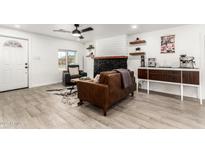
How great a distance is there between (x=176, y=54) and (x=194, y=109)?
6.55 feet

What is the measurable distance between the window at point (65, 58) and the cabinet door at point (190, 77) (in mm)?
5524

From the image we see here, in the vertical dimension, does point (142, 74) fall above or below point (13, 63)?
below

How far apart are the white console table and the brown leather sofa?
1.64 m

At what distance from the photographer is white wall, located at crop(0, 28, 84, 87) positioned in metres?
4.96

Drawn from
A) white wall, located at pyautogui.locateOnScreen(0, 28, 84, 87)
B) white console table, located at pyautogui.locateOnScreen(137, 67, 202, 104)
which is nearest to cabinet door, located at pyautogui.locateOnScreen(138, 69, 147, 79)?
white console table, located at pyautogui.locateOnScreen(137, 67, 202, 104)

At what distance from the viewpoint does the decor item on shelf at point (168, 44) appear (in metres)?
4.09

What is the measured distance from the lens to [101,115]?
8.27 ft

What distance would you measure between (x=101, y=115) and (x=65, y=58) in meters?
5.01

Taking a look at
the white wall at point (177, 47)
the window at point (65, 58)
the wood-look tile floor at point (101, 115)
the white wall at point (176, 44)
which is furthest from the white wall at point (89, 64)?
the wood-look tile floor at point (101, 115)

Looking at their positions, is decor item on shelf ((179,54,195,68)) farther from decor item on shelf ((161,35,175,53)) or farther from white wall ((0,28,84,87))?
white wall ((0,28,84,87))

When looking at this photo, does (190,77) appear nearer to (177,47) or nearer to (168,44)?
(177,47)

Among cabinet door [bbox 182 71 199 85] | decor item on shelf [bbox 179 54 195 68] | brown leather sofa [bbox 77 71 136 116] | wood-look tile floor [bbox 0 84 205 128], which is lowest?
wood-look tile floor [bbox 0 84 205 128]

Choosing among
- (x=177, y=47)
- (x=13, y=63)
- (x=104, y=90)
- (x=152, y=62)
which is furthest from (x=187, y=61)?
(x=13, y=63)

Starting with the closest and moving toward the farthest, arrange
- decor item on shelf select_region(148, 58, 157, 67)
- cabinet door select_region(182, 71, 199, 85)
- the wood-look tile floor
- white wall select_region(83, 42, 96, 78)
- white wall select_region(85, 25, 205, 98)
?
the wood-look tile floor, cabinet door select_region(182, 71, 199, 85), white wall select_region(85, 25, 205, 98), decor item on shelf select_region(148, 58, 157, 67), white wall select_region(83, 42, 96, 78)
